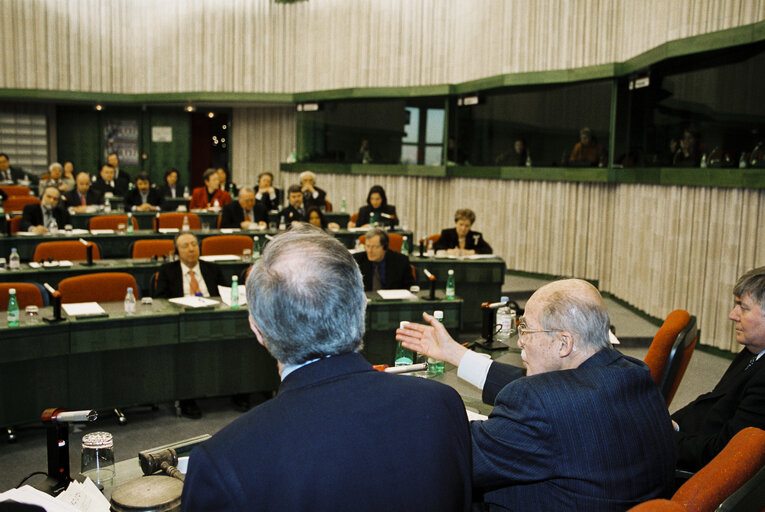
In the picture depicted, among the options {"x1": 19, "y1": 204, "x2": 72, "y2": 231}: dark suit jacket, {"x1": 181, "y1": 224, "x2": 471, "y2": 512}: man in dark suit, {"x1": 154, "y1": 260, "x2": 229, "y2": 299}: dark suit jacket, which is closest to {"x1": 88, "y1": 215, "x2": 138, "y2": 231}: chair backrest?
{"x1": 19, "y1": 204, "x2": 72, "y2": 231}: dark suit jacket

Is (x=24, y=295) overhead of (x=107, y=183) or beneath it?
beneath

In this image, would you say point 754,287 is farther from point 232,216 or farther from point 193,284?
point 232,216

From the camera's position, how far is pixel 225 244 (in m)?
8.01

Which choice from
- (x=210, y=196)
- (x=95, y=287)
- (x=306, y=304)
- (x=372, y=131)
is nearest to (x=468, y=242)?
(x=95, y=287)

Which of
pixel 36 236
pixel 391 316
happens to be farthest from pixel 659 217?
pixel 36 236

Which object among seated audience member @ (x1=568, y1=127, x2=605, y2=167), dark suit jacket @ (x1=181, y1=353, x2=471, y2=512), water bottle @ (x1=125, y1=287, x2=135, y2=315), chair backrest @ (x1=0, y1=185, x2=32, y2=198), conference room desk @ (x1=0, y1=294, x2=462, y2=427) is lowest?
conference room desk @ (x1=0, y1=294, x2=462, y2=427)

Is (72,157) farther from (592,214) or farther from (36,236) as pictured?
(592,214)

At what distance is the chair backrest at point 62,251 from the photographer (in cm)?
688

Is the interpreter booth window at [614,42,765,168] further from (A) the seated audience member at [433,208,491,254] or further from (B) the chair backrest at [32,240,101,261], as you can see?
(B) the chair backrest at [32,240,101,261]

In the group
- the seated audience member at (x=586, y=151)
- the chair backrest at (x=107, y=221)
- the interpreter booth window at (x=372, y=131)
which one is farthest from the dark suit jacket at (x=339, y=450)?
the interpreter booth window at (x=372, y=131)

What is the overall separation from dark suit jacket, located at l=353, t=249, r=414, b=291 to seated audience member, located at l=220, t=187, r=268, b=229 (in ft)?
11.2

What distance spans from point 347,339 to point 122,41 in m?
15.8

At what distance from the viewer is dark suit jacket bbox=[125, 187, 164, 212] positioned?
1163 centimetres

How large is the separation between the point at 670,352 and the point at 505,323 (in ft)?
4.05
